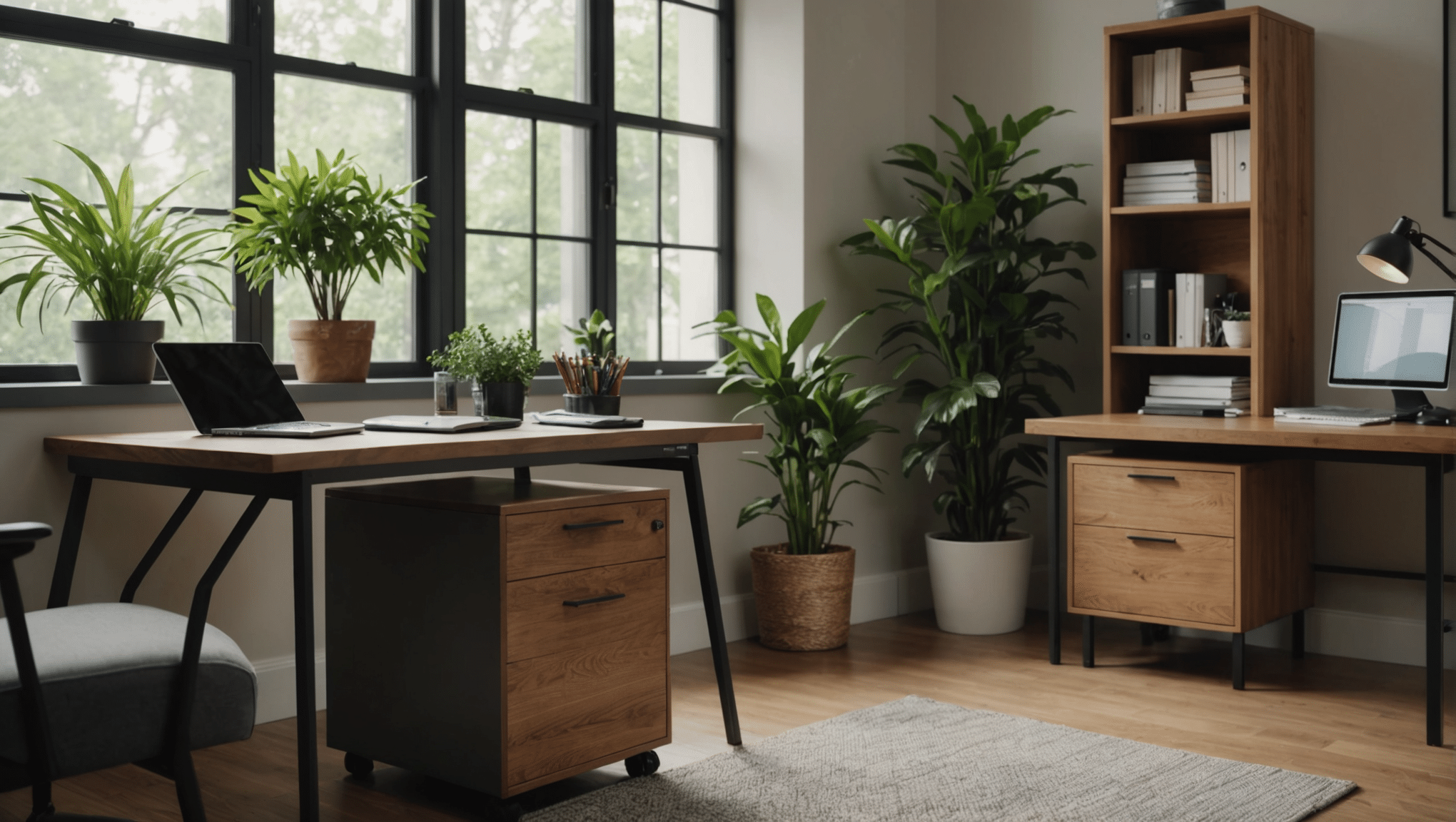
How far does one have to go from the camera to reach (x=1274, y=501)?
365 cm

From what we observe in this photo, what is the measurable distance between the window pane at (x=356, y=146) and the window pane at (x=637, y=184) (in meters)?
0.77

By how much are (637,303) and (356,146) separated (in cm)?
108

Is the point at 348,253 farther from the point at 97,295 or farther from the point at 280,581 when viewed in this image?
the point at 280,581

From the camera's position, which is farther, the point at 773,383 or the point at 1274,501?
the point at 773,383

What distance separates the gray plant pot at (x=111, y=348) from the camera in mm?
2895

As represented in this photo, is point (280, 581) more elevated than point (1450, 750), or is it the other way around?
point (280, 581)

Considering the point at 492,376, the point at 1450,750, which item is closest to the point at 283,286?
the point at 492,376

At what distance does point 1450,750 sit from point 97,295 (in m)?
3.22

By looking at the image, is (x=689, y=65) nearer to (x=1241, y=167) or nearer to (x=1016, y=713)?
(x=1241, y=167)

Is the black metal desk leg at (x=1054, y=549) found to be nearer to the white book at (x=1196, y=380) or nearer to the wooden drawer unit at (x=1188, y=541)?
the wooden drawer unit at (x=1188, y=541)

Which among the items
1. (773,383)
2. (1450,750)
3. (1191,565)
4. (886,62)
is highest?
(886,62)

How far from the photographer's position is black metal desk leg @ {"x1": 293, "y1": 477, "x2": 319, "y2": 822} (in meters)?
2.17

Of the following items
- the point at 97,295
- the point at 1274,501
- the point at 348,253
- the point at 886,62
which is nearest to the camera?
the point at 97,295

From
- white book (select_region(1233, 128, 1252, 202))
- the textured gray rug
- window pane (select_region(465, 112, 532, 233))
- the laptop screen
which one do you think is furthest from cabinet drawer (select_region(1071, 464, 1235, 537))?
the laptop screen
